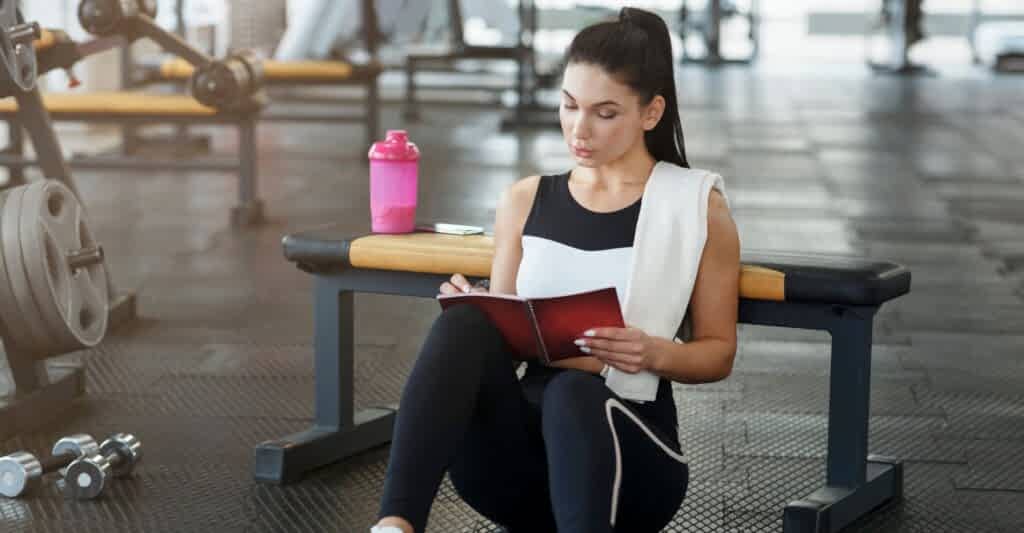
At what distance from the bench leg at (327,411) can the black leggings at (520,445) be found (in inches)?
25.0

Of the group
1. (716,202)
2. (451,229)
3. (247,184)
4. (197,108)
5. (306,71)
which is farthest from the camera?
(306,71)

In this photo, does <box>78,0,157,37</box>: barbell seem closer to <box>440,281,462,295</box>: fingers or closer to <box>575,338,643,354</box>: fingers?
<box>440,281,462,295</box>: fingers

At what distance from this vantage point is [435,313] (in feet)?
14.0

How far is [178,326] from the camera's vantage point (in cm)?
410

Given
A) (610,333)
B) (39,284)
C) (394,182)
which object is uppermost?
(394,182)

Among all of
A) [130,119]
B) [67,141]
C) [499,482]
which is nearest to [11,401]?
[499,482]

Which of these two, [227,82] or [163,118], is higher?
[227,82]

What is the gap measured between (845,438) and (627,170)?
0.62m

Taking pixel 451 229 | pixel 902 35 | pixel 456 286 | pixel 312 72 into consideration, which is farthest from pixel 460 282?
pixel 902 35

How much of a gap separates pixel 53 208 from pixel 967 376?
6.81 ft

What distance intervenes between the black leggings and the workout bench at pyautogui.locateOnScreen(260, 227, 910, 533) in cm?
32

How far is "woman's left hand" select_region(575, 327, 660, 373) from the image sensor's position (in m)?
2.13

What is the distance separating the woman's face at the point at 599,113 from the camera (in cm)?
217

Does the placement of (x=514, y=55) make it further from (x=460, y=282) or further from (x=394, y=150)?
(x=460, y=282)
